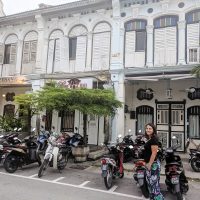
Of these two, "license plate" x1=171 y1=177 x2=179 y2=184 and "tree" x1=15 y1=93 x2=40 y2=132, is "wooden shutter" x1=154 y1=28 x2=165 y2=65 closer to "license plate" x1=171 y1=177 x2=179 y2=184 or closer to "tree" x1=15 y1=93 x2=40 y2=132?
"tree" x1=15 y1=93 x2=40 y2=132

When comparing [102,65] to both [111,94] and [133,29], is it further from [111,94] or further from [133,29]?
[111,94]

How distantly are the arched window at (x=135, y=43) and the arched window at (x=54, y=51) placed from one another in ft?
13.7

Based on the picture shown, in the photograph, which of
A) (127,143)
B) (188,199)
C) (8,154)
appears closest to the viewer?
(188,199)

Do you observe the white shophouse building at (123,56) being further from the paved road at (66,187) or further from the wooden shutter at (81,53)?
the paved road at (66,187)

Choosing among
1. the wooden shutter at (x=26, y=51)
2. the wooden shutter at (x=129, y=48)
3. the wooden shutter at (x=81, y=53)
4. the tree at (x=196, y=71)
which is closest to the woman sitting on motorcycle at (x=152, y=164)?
the tree at (x=196, y=71)

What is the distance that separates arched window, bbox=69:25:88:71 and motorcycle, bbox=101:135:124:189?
7909 mm

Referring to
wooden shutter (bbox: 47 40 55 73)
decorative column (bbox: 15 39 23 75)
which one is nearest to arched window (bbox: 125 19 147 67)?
wooden shutter (bbox: 47 40 55 73)

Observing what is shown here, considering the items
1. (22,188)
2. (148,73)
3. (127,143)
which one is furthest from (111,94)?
(22,188)

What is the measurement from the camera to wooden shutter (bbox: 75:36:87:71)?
14.8m

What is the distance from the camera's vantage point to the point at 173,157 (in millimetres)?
6578

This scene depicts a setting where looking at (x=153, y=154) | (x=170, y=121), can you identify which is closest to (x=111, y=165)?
(x=153, y=154)

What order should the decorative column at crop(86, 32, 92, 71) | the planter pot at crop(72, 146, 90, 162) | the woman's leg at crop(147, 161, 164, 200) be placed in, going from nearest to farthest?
the woman's leg at crop(147, 161, 164, 200), the planter pot at crop(72, 146, 90, 162), the decorative column at crop(86, 32, 92, 71)

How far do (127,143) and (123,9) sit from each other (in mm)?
7267

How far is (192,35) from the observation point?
12516 millimetres
